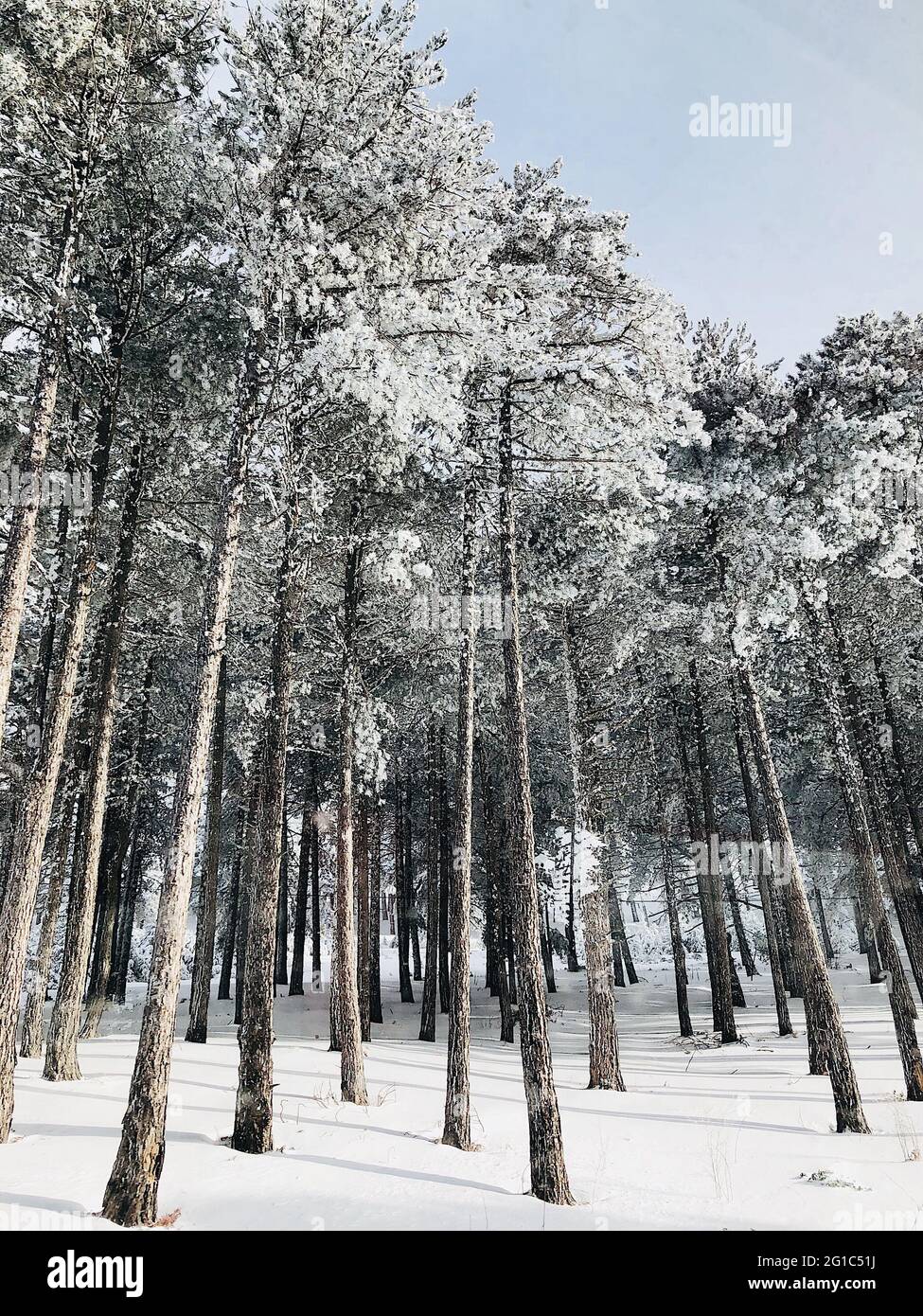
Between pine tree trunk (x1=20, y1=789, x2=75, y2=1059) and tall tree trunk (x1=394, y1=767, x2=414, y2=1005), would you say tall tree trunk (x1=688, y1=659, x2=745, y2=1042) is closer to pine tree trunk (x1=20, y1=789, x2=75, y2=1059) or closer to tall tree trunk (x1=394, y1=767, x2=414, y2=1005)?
tall tree trunk (x1=394, y1=767, x2=414, y2=1005)

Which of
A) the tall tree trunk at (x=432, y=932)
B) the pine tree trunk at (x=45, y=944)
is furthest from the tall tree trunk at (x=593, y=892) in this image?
the pine tree trunk at (x=45, y=944)

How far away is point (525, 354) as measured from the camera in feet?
30.0

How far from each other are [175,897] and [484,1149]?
5.55 m

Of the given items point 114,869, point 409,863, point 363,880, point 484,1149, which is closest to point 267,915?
point 484,1149

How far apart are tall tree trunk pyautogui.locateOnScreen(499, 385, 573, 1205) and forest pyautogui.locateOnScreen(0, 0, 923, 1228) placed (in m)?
0.05

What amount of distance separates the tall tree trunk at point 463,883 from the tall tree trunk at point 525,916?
855 mm

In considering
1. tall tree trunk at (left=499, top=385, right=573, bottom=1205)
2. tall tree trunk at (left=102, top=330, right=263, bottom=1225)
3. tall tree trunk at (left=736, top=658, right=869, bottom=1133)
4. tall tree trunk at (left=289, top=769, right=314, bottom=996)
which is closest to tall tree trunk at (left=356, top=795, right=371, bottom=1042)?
tall tree trunk at (left=289, top=769, right=314, bottom=996)

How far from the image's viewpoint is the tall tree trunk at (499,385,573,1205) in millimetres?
6992

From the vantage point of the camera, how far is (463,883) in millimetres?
9914

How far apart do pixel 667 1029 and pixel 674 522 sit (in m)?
16.2

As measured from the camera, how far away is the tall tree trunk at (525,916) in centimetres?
699

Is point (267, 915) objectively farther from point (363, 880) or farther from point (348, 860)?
point (363, 880)

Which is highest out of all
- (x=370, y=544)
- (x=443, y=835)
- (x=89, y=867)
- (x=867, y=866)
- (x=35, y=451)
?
(x=370, y=544)

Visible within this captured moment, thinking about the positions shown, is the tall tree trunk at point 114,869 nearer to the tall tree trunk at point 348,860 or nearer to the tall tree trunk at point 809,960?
the tall tree trunk at point 348,860
